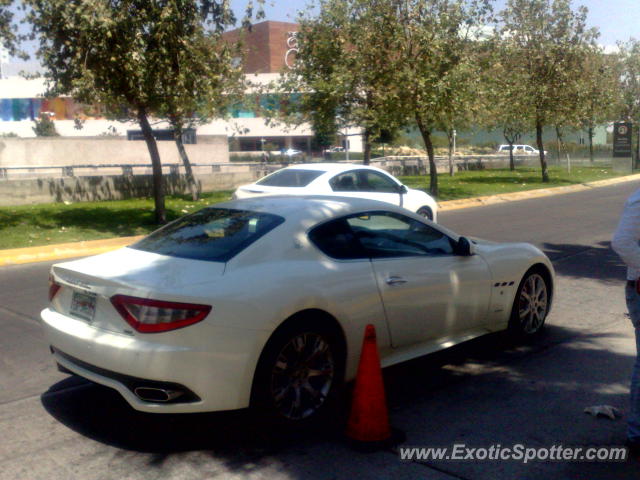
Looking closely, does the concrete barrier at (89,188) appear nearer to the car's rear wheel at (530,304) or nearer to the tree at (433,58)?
the tree at (433,58)

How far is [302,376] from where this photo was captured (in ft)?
15.8

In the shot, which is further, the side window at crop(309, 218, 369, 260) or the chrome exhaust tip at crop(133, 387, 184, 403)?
the side window at crop(309, 218, 369, 260)

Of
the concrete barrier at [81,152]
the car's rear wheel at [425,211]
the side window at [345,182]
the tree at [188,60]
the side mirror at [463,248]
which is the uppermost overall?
the tree at [188,60]

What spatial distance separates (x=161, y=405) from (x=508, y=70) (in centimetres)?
2800

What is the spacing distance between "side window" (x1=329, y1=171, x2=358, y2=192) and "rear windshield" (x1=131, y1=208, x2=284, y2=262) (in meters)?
8.33

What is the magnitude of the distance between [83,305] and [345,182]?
9.88 meters

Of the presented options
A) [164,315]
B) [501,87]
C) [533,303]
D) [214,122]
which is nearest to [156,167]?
[533,303]

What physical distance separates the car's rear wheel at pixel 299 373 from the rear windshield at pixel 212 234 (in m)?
0.69

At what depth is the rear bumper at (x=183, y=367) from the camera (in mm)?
4277

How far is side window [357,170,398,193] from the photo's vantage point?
14.7m

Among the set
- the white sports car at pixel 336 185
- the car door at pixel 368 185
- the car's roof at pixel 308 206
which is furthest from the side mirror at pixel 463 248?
the car door at pixel 368 185

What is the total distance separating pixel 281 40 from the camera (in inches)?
3356

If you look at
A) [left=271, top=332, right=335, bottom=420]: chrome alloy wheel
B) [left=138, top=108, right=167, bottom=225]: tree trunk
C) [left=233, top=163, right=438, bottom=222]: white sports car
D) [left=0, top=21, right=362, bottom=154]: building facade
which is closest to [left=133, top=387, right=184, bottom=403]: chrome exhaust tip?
[left=271, top=332, right=335, bottom=420]: chrome alloy wheel

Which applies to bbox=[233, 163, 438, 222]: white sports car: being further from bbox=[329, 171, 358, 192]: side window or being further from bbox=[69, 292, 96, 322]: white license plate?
bbox=[69, 292, 96, 322]: white license plate
